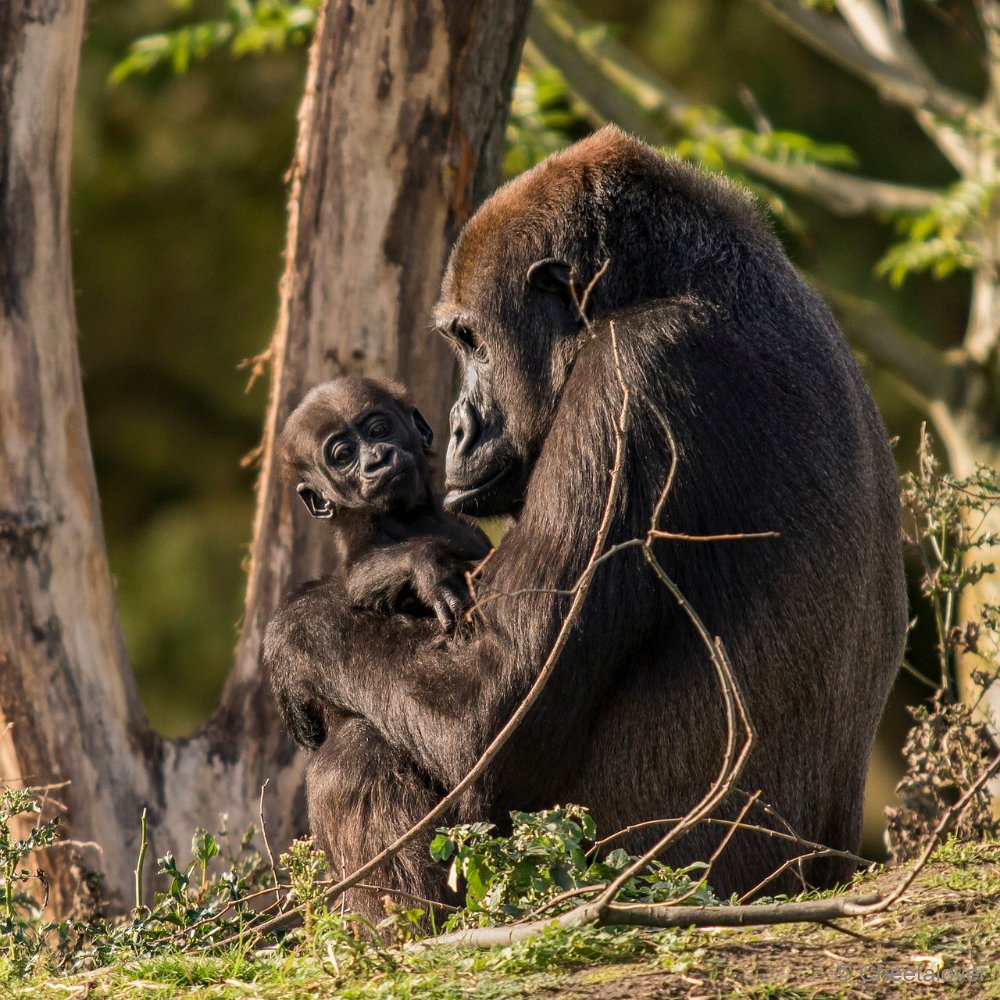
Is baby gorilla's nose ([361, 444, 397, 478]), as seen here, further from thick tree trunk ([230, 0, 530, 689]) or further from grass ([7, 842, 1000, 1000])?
grass ([7, 842, 1000, 1000])

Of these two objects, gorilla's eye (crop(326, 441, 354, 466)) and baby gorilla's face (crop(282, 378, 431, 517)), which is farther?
gorilla's eye (crop(326, 441, 354, 466))

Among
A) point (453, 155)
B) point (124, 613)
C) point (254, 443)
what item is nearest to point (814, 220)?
point (254, 443)

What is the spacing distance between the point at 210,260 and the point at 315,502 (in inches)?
369

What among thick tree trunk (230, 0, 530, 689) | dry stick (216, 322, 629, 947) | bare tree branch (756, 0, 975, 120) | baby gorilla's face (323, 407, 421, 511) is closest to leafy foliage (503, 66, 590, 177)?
bare tree branch (756, 0, 975, 120)

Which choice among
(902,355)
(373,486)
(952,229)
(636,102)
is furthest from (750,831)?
(636,102)

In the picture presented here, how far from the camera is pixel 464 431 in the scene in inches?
153

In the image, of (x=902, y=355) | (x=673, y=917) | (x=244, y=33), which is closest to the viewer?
(x=673, y=917)

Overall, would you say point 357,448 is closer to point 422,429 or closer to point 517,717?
point 422,429

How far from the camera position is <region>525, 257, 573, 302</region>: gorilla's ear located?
12.4 feet

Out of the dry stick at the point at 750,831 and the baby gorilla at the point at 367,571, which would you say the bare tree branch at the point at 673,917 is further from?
the baby gorilla at the point at 367,571

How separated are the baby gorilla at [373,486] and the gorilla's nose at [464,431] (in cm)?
26

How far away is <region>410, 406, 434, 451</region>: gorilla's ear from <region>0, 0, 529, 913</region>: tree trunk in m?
0.73

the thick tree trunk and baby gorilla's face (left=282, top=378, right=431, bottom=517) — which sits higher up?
the thick tree trunk

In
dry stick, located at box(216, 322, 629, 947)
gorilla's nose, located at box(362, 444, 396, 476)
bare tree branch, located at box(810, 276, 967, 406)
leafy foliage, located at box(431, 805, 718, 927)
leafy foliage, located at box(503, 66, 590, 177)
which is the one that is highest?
leafy foliage, located at box(503, 66, 590, 177)
